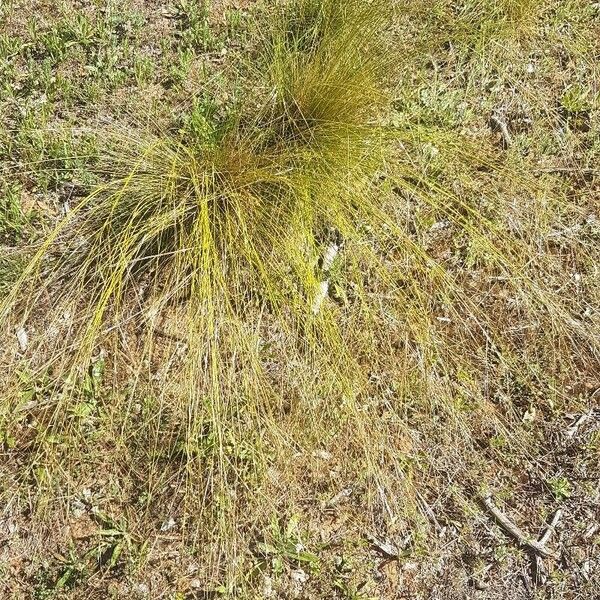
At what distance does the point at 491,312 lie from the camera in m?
2.85

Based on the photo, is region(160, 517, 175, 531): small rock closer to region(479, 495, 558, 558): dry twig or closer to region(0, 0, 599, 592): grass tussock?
region(0, 0, 599, 592): grass tussock

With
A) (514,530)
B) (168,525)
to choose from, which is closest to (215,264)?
(168,525)

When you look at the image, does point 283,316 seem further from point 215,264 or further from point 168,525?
point 168,525

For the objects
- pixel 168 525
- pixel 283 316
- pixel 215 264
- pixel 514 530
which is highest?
pixel 215 264

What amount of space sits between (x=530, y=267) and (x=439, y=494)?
1050mm

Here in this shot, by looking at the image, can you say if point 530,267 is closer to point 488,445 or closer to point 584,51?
point 488,445

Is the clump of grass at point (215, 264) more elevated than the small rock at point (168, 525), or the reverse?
the clump of grass at point (215, 264)

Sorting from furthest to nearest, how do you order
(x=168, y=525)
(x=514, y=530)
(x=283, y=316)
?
(x=283, y=316) → (x=514, y=530) → (x=168, y=525)

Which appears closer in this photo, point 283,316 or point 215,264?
point 215,264

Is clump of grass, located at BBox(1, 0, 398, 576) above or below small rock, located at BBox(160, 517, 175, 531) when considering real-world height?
above

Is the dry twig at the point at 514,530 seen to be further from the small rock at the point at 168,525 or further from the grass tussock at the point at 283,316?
the small rock at the point at 168,525

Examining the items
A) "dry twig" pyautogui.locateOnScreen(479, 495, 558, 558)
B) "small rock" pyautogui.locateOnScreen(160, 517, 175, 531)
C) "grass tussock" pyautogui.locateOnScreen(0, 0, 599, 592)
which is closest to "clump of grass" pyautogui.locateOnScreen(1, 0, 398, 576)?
"grass tussock" pyautogui.locateOnScreen(0, 0, 599, 592)

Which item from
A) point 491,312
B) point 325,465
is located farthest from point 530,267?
point 325,465

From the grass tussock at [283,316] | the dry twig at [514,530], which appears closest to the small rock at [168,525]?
the grass tussock at [283,316]
